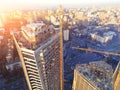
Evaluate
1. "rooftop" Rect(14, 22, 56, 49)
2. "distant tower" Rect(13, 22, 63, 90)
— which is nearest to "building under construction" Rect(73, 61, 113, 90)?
"distant tower" Rect(13, 22, 63, 90)

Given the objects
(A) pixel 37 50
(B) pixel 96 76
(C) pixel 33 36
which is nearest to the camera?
(A) pixel 37 50

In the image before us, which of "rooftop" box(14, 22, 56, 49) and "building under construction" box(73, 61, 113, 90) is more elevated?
"rooftop" box(14, 22, 56, 49)

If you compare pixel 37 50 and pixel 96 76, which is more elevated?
pixel 37 50

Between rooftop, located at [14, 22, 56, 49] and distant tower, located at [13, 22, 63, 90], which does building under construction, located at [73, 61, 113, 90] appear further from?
rooftop, located at [14, 22, 56, 49]

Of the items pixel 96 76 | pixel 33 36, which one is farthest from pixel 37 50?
pixel 96 76

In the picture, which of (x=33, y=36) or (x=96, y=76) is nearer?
(x=33, y=36)

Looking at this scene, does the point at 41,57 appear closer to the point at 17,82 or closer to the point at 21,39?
the point at 21,39

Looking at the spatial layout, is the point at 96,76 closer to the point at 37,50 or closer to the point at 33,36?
the point at 37,50

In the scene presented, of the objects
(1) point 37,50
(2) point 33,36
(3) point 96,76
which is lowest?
(3) point 96,76

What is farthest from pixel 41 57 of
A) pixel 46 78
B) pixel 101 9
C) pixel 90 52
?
pixel 101 9
